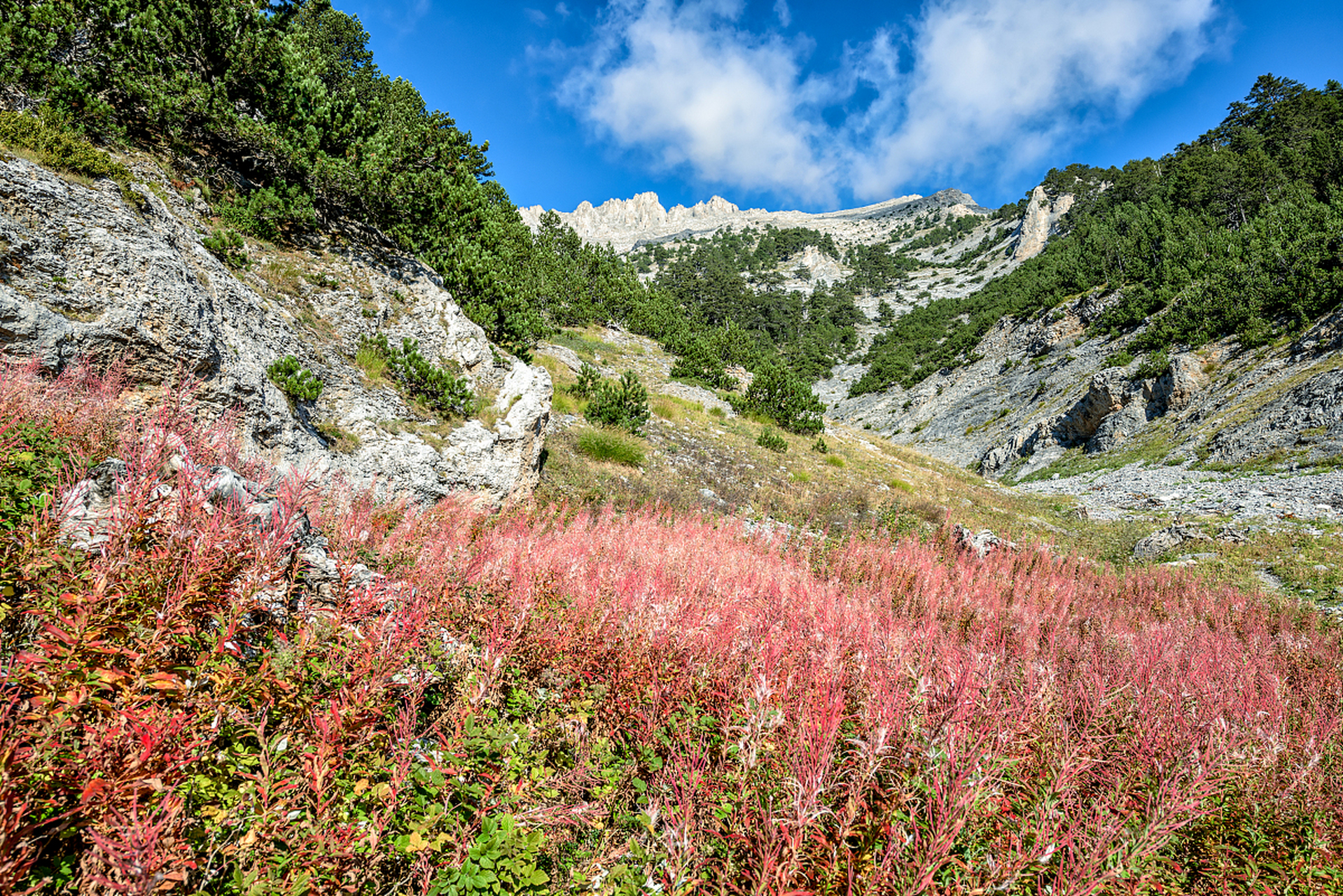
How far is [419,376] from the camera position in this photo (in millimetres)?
7930

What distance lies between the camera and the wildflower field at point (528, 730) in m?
1.66

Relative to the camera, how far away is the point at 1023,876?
69.7 inches

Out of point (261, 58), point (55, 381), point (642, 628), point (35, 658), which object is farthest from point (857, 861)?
point (261, 58)

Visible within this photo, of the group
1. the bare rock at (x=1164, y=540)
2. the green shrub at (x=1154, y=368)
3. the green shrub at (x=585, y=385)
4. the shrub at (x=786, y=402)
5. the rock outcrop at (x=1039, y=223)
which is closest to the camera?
the bare rock at (x=1164, y=540)

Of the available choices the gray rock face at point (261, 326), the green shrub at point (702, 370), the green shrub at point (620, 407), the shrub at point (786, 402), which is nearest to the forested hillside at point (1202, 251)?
the shrub at point (786, 402)

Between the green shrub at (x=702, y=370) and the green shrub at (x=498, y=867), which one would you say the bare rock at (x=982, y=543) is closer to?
the green shrub at (x=498, y=867)

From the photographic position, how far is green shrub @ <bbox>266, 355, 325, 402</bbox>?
6.00m

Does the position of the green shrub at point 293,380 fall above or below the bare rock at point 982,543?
below

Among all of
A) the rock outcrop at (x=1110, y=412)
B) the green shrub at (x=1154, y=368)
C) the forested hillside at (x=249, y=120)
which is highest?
the green shrub at (x=1154, y=368)

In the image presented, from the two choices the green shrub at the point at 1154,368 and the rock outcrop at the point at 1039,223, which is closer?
the green shrub at the point at 1154,368

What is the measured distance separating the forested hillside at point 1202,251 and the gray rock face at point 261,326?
3550 cm

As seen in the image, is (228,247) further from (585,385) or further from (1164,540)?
(1164,540)

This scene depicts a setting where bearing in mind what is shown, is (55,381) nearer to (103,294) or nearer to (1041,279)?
(103,294)

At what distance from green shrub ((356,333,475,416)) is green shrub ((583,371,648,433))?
6.00m
